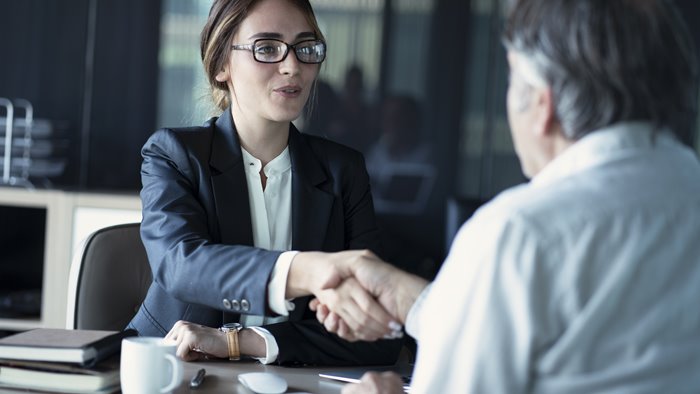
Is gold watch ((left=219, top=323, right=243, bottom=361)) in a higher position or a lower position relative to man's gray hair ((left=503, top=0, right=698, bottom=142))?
lower

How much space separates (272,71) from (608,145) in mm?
1159

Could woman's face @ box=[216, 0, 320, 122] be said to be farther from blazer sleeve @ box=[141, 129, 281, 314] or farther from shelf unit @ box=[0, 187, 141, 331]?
shelf unit @ box=[0, 187, 141, 331]

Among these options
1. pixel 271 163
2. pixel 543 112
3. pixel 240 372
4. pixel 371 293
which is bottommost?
pixel 240 372

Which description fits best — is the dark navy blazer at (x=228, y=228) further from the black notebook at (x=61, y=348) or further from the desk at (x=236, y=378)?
the black notebook at (x=61, y=348)

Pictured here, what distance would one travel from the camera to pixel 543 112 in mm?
1147

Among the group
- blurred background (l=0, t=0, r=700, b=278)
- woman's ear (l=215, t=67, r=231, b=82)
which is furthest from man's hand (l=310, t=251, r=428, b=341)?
blurred background (l=0, t=0, r=700, b=278)

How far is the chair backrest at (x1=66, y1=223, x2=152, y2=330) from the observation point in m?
2.06

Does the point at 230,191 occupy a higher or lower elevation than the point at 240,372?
higher

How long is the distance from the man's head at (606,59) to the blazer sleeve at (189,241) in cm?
70

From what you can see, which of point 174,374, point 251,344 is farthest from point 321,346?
point 174,374

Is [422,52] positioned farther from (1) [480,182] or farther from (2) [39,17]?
(2) [39,17]

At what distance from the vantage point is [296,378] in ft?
5.43

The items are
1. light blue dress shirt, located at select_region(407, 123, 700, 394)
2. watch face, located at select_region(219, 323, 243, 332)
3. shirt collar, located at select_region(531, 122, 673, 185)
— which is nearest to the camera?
light blue dress shirt, located at select_region(407, 123, 700, 394)

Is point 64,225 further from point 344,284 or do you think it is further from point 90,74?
point 344,284
